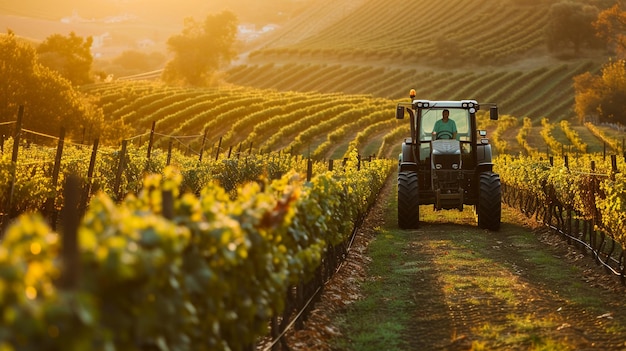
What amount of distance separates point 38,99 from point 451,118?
→ 3229 cm

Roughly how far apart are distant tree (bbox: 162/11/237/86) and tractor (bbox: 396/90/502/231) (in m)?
73.8

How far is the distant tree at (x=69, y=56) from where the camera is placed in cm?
7550

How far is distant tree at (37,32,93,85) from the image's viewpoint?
2972 inches

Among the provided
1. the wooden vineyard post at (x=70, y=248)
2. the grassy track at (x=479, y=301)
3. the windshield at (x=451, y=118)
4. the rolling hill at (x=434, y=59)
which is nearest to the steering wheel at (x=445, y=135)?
the windshield at (x=451, y=118)

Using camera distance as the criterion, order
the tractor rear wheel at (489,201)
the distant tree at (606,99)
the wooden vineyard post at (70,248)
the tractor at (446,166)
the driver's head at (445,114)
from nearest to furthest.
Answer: the wooden vineyard post at (70,248) < the tractor rear wheel at (489,201) < the tractor at (446,166) < the driver's head at (445,114) < the distant tree at (606,99)

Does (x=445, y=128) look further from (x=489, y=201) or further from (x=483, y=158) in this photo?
(x=489, y=201)

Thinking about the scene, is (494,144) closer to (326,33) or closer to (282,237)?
(282,237)

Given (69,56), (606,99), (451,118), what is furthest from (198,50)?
(451,118)

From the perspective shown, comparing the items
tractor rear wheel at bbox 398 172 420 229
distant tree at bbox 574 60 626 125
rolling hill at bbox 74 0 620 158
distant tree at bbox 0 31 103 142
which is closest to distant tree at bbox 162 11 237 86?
rolling hill at bbox 74 0 620 158

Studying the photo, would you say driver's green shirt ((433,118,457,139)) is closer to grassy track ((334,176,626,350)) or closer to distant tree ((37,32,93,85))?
grassy track ((334,176,626,350))

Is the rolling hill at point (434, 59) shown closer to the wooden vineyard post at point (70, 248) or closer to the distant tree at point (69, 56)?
the distant tree at point (69, 56)

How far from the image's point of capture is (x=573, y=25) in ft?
324

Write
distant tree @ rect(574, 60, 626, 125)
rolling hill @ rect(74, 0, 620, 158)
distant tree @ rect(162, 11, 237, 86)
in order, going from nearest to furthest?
1. rolling hill @ rect(74, 0, 620, 158)
2. distant tree @ rect(574, 60, 626, 125)
3. distant tree @ rect(162, 11, 237, 86)

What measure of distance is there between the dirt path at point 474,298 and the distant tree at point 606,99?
162 ft
